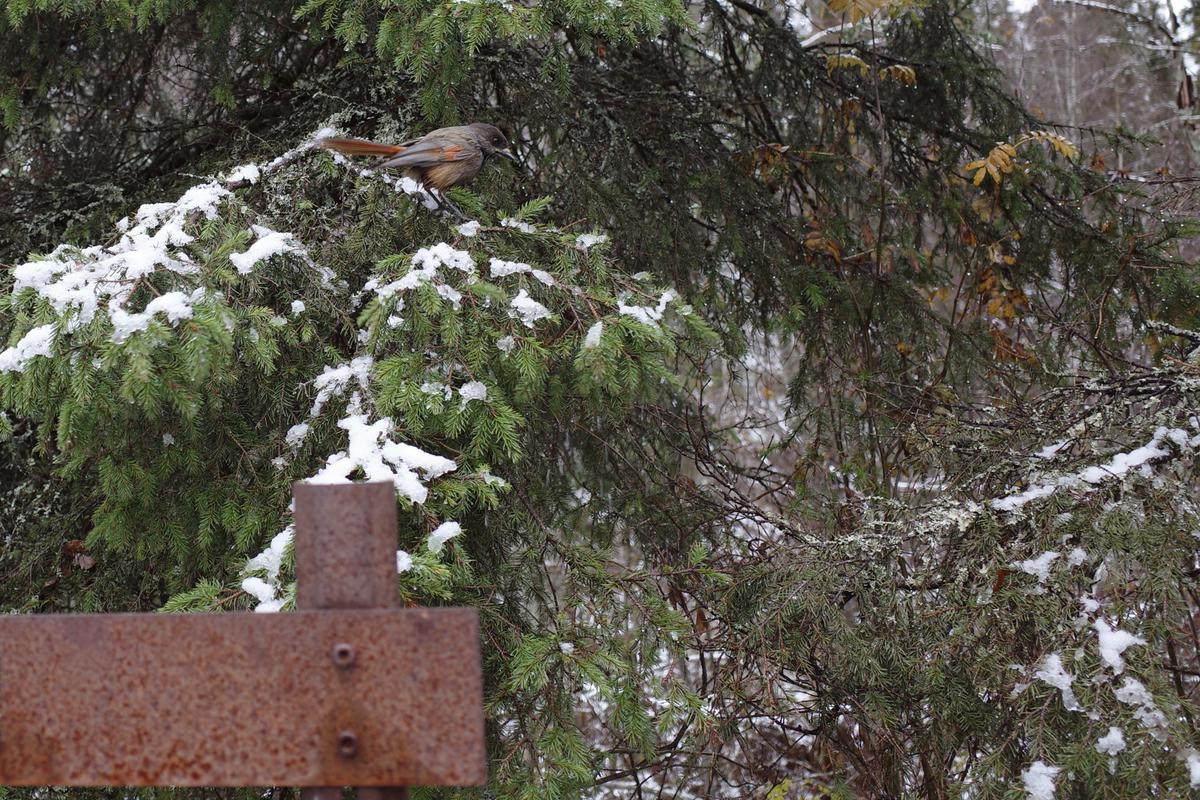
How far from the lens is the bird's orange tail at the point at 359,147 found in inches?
142

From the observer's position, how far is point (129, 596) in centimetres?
409

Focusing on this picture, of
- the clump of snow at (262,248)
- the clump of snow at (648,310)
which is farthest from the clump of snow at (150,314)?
the clump of snow at (648,310)

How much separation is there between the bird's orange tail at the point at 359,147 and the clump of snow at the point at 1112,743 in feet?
9.75

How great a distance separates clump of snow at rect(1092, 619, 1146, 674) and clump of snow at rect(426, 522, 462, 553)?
1855 mm

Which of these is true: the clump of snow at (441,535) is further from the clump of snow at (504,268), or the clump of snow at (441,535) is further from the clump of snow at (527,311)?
the clump of snow at (504,268)

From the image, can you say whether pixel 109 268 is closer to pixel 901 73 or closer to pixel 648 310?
pixel 648 310

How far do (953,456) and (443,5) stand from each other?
2.56 meters

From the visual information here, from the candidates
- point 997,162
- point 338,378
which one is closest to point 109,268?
point 338,378

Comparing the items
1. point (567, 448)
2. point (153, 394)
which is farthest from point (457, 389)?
point (567, 448)

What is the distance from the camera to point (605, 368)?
2.95 meters

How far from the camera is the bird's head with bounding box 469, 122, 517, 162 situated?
386cm

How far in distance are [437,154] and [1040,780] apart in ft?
9.36

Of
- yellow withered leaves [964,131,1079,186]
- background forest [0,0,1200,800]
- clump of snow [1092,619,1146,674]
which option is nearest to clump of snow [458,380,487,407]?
background forest [0,0,1200,800]

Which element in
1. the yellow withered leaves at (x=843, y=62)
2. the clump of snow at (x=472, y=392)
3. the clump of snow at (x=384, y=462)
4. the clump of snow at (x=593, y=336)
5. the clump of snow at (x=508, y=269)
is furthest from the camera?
the yellow withered leaves at (x=843, y=62)
